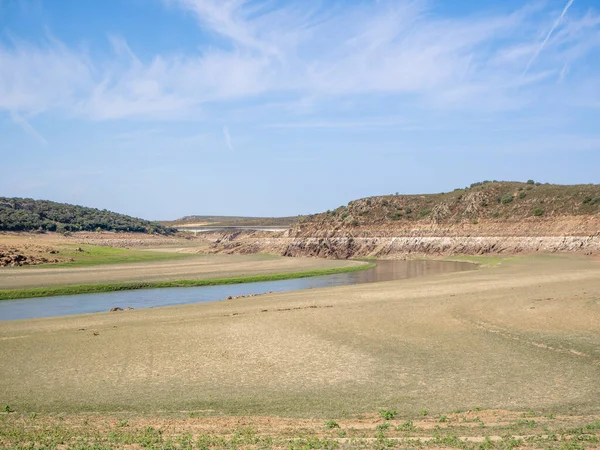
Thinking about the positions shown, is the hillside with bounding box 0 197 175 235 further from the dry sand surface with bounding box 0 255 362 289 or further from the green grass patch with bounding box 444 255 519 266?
the green grass patch with bounding box 444 255 519 266

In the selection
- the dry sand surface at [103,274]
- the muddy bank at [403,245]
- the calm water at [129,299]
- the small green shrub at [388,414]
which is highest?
the muddy bank at [403,245]

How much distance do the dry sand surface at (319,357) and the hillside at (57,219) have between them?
3089 inches

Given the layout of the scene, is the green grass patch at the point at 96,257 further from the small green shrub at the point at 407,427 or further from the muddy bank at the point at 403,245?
the small green shrub at the point at 407,427

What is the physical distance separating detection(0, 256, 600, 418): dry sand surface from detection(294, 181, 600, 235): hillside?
41106 mm

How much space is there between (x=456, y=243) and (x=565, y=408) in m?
60.3

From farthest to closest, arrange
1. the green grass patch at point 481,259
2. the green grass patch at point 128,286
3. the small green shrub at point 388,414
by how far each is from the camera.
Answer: the green grass patch at point 481,259 < the green grass patch at point 128,286 < the small green shrub at point 388,414

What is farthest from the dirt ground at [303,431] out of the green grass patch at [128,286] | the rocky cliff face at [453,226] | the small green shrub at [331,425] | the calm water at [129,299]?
the rocky cliff face at [453,226]

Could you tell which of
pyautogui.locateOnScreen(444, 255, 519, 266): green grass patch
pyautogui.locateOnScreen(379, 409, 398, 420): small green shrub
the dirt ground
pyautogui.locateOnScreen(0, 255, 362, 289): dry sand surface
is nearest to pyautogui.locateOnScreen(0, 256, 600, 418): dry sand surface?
pyautogui.locateOnScreen(379, 409, 398, 420): small green shrub

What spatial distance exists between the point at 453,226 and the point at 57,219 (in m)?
84.5

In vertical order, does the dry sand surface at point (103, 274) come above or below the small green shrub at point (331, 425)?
above

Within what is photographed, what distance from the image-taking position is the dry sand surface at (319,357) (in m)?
12.6

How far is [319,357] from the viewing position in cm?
1658

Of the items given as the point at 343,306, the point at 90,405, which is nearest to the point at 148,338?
the point at 90,405

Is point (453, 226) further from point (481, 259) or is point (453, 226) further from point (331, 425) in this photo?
point (331, 425)
